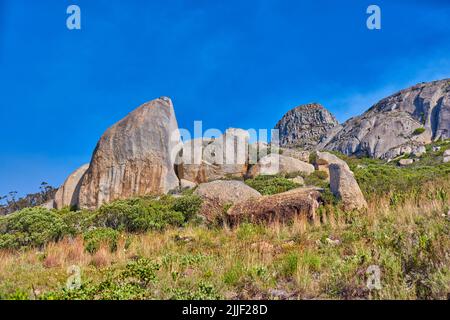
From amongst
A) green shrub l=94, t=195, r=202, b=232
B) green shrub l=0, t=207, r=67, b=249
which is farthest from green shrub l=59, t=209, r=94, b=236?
green shrub l=94, t=195, r=202, b=232

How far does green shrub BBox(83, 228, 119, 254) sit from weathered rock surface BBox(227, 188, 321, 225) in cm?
390

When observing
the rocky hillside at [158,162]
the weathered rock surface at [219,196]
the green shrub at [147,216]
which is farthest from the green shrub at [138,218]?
A: the rocky hillside at [158,162]

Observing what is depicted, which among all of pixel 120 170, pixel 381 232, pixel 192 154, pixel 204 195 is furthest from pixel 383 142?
pixel 381 232

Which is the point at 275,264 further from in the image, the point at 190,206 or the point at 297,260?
the point at 190,206

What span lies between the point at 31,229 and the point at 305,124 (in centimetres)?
14836

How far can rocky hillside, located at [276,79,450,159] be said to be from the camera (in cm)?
7394

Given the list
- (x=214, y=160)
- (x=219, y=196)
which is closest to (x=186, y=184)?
(x=214, y=160)

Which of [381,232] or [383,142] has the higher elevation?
[383,142]

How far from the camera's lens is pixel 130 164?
27156 millimetres

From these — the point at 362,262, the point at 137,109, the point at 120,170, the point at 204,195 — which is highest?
the point at 137,109

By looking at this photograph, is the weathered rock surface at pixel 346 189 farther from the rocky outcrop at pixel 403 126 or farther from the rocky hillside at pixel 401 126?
the rocky outcrop at pixel 403 126
